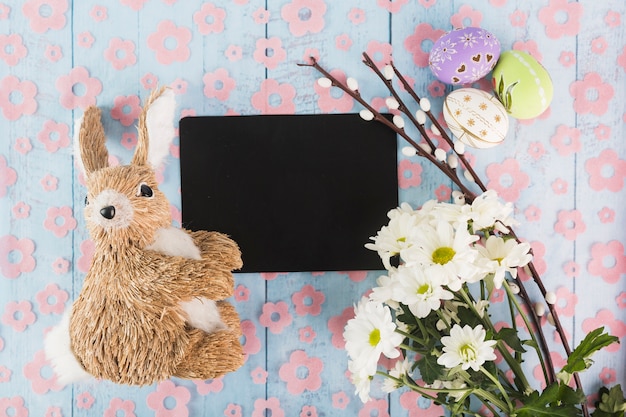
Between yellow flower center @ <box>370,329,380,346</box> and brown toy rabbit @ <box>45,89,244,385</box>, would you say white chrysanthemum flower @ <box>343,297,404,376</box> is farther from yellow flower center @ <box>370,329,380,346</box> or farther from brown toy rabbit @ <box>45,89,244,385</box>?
brown toy rabbit @ <box>45,89,244,385</box>

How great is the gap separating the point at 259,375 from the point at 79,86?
→ 700mm

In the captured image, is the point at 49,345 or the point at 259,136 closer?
the point at 49,345

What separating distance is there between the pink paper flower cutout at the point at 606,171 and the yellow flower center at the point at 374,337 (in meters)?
0.57

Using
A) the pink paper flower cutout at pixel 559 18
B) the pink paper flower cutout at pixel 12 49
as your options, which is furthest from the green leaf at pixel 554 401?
the pink paper flower cutout at pixel 12 49

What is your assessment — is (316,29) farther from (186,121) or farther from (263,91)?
(186,121)

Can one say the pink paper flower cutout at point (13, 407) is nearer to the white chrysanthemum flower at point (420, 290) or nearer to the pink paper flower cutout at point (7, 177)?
the pink paper flower cutout at point (7, 177)

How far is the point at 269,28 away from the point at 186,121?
25cm

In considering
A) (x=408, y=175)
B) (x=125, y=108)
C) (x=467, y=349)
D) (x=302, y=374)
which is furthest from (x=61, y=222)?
(x=467, y=349)

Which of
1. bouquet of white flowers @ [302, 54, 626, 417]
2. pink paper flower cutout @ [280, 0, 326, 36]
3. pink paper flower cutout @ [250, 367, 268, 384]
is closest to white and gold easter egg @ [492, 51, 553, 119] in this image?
bouquet of white flowers @ [302, 54, 626, 417]

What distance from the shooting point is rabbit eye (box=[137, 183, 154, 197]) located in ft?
2.75

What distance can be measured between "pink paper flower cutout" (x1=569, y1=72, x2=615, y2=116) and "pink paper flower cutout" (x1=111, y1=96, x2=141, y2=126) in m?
0.89

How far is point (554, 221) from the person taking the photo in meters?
1.02

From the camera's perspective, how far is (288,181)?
99cm

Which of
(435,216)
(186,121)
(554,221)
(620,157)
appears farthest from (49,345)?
(620,157)
